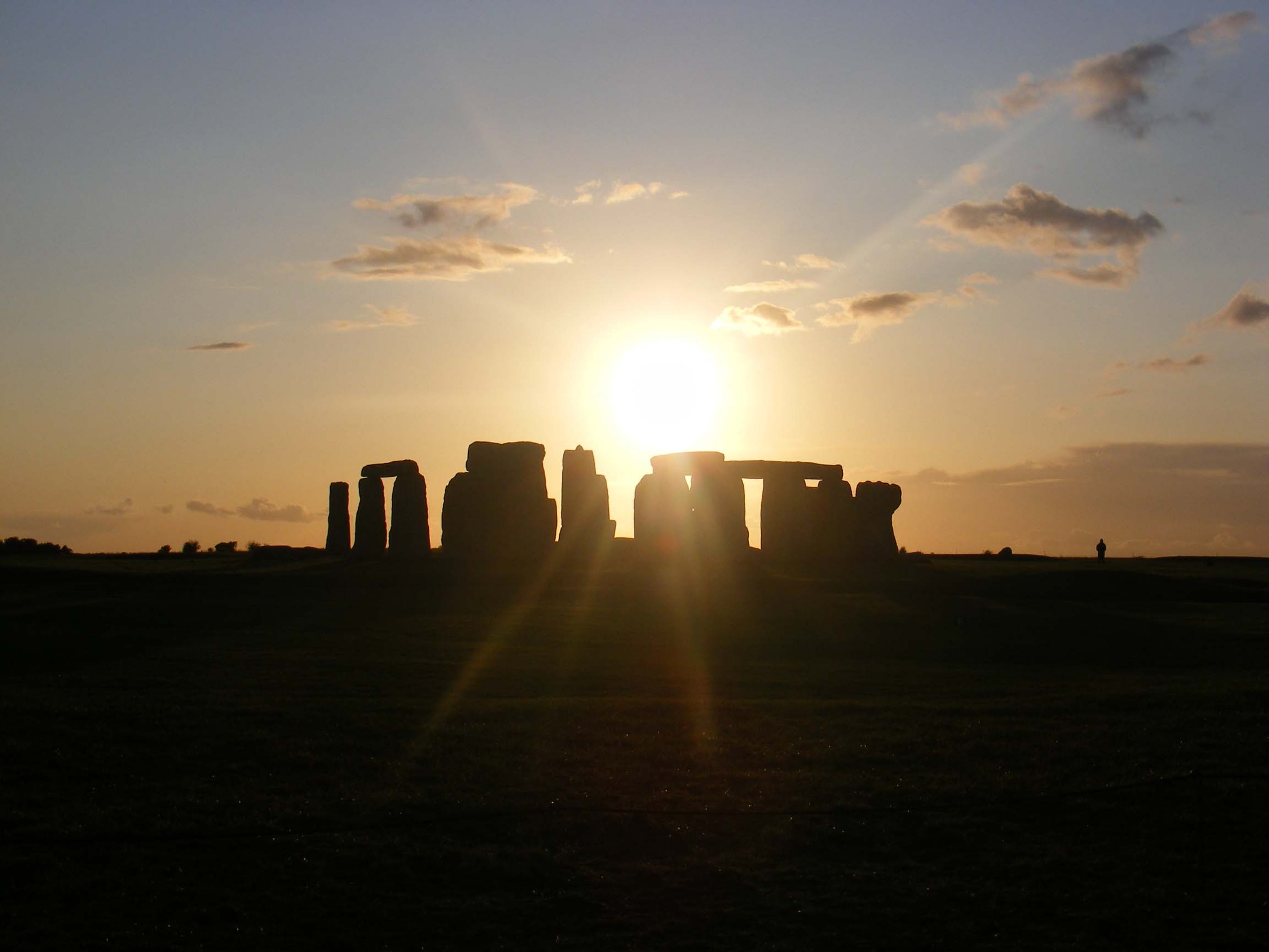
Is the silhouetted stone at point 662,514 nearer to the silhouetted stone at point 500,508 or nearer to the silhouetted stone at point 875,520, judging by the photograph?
the silhouetted stone at point 500,508

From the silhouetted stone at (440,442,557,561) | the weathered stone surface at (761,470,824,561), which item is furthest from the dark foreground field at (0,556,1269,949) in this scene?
the weathered stone surface at (761,470,824,561)

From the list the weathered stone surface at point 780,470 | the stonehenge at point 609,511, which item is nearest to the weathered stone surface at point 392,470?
the stonehenge at point 609,511

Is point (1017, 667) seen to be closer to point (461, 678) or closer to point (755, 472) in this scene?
point (461, 678)

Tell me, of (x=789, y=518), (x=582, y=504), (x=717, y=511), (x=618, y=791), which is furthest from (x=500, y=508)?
(x=618, y=791)

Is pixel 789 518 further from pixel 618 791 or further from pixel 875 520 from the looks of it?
pixel 618 791

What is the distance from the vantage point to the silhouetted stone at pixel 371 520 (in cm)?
4900

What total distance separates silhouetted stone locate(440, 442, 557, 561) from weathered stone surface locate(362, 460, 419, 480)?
1.98m

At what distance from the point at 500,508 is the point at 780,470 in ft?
36.8

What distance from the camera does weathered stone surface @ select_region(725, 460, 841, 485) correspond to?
49688 millimetres

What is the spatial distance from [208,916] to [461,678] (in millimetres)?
13098

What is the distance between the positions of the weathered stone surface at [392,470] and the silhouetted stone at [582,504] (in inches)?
227

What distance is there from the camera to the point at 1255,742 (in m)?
17.6

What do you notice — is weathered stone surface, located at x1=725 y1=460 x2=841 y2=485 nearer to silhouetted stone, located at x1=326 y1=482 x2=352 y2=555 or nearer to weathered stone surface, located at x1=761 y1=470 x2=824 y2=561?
weathered stone surface, located at x1=761 y1=470 x2=824 y2=561

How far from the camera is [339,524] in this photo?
51500 millimetres
